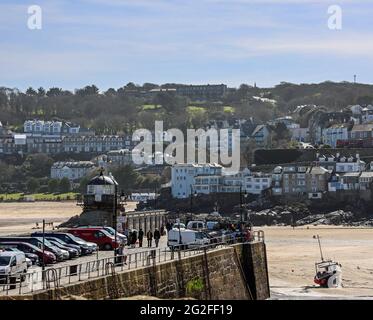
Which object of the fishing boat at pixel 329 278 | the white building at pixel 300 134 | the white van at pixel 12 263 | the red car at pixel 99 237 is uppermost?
the white van at pixel 12 263

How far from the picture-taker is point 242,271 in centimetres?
3103

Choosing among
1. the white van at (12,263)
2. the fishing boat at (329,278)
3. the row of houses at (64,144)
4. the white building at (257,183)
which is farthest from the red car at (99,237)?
the row of houses at (64,144)

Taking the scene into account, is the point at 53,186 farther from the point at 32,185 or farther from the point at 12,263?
the point at 12,263

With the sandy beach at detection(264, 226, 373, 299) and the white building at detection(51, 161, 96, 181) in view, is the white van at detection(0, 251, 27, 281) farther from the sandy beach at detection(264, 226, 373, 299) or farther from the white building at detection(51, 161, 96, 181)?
the white building at detection(51, 161, 96, 181)

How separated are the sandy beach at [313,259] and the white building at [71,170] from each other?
71.7 metres

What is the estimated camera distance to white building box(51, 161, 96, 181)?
15412cm

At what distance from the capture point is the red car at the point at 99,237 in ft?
109

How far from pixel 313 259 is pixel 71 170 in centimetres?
10546

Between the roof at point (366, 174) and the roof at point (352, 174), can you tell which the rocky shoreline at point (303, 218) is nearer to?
the roof at point (366, 174)

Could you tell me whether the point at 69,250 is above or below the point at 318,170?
above

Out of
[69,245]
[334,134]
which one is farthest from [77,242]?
[334,134]

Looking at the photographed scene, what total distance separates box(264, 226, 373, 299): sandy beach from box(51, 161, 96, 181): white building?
71.7 meters

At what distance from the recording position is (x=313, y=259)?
53438 mm
